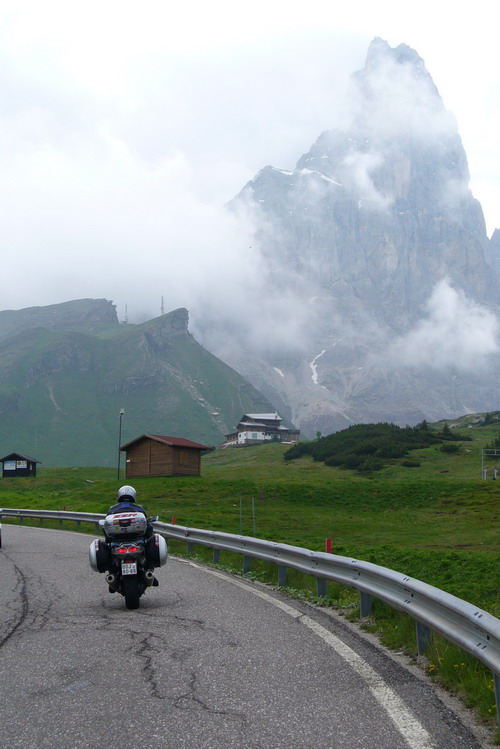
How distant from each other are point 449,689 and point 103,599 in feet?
23.7

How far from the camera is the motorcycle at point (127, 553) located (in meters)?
11.3

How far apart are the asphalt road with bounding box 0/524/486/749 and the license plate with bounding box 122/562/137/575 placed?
57 cm

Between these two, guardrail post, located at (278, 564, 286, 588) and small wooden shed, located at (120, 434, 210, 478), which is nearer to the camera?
guardrail post, located at (278, 564, 286, 588)

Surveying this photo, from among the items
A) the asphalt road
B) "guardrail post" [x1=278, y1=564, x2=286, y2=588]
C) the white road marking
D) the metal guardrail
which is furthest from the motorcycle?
"guardrail post" [x1=278, y1=564, x2=286, y2=588]

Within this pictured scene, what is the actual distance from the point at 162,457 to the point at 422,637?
6203cm

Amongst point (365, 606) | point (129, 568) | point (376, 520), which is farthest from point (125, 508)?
point (376, 520)

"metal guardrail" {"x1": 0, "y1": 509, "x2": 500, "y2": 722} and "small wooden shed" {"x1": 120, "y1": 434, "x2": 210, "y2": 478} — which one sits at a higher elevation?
"small wooden shed" {"x1": 120, "y1": 434, "x2": 210, "y2": 478}

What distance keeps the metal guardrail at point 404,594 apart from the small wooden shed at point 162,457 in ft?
166

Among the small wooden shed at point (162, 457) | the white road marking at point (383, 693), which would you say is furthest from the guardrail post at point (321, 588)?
the small wooden shed at point (162, 457)

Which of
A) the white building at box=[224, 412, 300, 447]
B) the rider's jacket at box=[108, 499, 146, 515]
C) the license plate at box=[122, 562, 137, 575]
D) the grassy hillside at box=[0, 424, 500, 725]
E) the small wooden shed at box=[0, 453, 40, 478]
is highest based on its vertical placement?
the white building at box=[224, 412, 300, 447]

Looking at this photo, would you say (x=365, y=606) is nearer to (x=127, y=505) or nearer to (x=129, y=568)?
(x=129, y=568)

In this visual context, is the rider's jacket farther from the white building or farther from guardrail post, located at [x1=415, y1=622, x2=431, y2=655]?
the white building

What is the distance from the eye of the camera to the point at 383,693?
613 cm

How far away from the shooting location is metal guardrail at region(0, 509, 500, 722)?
19.1ft
